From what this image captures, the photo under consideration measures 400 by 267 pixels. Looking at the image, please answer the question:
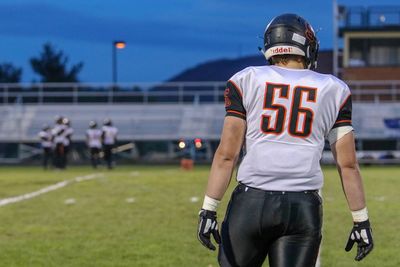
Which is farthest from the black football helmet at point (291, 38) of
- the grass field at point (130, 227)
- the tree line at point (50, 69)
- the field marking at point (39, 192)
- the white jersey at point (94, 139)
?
the tree line at point (50, 69)

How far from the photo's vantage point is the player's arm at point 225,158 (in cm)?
432

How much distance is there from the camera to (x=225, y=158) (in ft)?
14.3

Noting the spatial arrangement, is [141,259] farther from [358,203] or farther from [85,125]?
[85,125]

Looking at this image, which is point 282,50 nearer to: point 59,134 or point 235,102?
point 235,102

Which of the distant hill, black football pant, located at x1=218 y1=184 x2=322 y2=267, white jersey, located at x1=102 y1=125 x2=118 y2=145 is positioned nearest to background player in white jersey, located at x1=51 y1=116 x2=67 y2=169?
white jersey, located at x1=102 y1=125 x2=118 y2=145

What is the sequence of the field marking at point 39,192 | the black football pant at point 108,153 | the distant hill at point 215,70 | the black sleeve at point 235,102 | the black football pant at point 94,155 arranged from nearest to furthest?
the black sleeve at point 235,102 < the field marking at point 39,192 < the black football pant at point 108,153 < the black football pant at point 94,155 < the distant hill at point 215,70

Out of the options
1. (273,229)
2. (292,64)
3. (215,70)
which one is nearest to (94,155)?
(292,64)

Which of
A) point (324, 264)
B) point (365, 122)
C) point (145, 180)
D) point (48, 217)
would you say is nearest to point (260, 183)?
point (324, 264)

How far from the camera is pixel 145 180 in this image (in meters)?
21.2

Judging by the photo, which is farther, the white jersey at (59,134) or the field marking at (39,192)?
the white jersey at (59,134)

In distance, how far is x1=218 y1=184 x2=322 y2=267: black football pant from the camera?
13.6 ft

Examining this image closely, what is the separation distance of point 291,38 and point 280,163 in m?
0.67

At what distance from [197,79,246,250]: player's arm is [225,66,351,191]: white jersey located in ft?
0.03

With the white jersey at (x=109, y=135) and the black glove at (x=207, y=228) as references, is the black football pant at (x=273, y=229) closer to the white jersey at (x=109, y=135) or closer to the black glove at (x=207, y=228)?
the black glove at (x=207, y=228)
